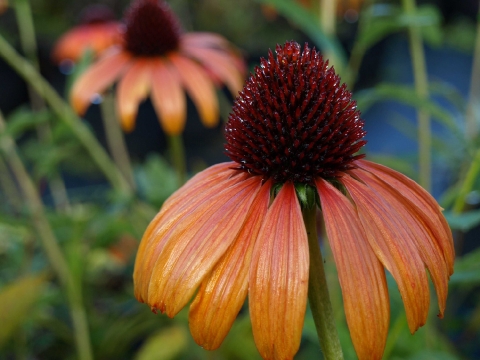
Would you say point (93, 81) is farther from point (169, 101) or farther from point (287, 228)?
point (287, 228)

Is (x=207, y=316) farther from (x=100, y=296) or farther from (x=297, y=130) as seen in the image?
(x=100, y=296)

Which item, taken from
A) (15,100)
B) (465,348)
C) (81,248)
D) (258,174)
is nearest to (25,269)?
(81,248)

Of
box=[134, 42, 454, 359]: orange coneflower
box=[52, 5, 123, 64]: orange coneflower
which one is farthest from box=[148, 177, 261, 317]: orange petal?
box=[52, 5, 123, 64]: orange coneflower

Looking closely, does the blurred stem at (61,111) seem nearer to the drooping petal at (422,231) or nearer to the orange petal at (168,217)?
the orange petal at (168,217)

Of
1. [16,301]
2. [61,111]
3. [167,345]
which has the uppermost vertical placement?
[61,111]

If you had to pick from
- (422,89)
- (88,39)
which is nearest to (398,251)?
(422,89)
